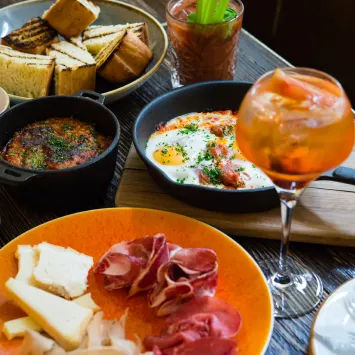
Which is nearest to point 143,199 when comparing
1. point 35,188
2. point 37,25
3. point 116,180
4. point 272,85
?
point 116,180

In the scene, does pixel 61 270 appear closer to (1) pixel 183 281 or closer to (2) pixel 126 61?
(1) pixel 183 281

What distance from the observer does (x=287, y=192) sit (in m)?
0.89

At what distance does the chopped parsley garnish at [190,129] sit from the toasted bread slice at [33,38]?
20.4 inches

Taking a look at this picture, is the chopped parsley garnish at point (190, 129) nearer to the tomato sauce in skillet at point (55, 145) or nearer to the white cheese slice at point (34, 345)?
the tomato sauce in skillet at point (55, 145)

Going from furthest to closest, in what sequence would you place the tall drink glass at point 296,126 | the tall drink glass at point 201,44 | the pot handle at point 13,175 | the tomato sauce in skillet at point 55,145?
the tall drink glass at point 201,44 → the tomato sauce in skillet at point 55,145 → the pot handle at point 13,175 → the tall drink glass at point 296,126

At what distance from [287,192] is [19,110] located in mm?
647

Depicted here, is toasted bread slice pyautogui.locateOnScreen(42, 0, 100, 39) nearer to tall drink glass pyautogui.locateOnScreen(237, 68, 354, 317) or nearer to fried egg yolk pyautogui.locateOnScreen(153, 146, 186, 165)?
fried egg yolk pyautogui.locateOnScreen(153, 146, 186, 165)

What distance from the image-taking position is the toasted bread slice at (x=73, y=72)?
141cm

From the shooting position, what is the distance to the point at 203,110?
4.60 ft

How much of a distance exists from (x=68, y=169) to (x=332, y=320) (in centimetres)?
56

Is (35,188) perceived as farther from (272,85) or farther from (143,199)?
(272,85)

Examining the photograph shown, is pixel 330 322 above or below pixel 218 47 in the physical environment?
below

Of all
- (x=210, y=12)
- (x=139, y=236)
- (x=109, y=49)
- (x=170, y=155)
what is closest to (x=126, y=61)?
(x=109, y=49)

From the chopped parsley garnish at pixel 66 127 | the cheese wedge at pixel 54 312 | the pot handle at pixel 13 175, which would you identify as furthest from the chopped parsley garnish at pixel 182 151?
the cheese wedge at pixel 54 312
